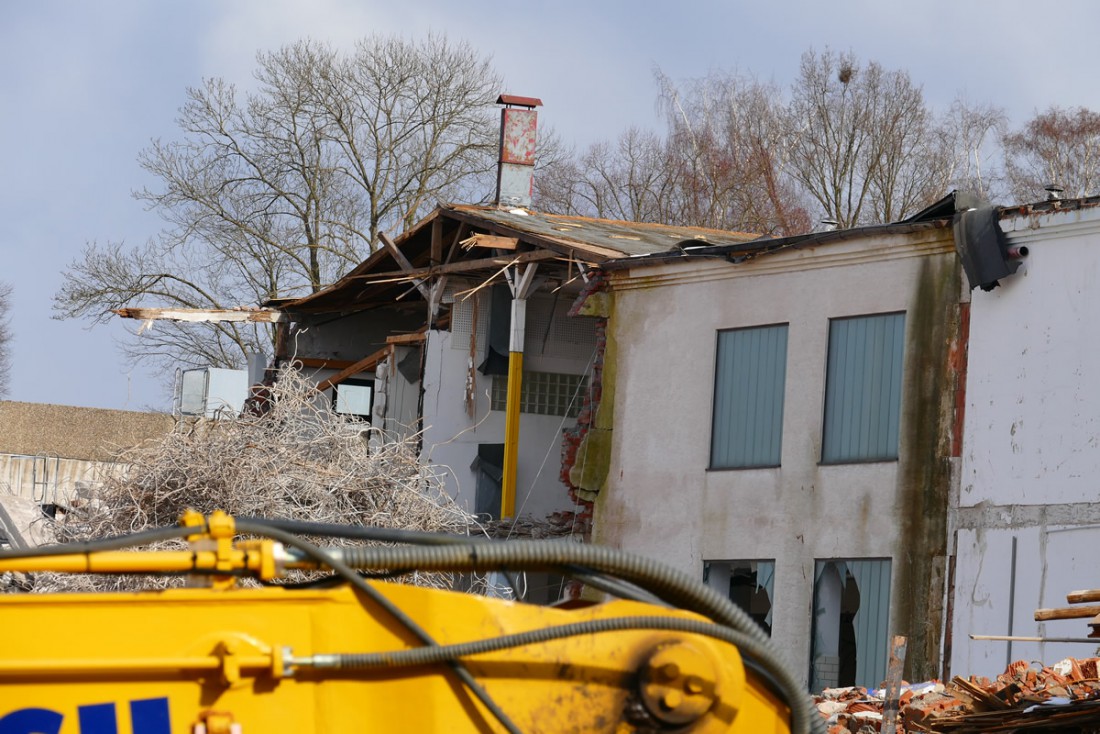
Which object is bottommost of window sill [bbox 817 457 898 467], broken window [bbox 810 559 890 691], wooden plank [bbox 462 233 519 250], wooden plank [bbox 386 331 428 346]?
broken window [bbox 810 559 890 691]

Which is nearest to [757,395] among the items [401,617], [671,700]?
[671,700]

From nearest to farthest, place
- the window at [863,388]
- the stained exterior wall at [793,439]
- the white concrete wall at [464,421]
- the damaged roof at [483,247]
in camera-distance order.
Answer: the stained exterior wall at [793,439] → the window at [863,388] → the damaged roof at [483,247] → the white concrete wall at [464,421]

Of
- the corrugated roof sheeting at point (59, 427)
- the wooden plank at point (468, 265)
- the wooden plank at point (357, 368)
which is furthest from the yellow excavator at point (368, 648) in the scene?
the corrugated roof sheeting at point (59, 427)

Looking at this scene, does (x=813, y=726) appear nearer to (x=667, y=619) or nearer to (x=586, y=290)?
(x=667, y=619)

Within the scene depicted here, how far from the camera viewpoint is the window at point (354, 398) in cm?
2509

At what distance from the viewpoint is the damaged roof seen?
20.2 meters

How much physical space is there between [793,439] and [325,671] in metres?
13.8

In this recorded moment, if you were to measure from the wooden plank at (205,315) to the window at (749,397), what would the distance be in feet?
33.6

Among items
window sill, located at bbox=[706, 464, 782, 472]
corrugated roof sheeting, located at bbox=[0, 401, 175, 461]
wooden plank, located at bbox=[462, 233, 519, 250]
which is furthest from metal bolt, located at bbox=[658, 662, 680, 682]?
corrugated roof sheeting, located at bbox=[0, 401, 175, 461]

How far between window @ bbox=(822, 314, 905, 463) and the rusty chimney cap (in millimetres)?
9082

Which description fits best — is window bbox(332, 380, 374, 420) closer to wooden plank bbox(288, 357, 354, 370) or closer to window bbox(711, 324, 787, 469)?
wooden plank bbox(288, 357, 354, 370)

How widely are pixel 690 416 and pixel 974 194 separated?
14.4 ft

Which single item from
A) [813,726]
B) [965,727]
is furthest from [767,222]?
[813,726]

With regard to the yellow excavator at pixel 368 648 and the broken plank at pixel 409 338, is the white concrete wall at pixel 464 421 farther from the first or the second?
the yellow excavator at pixel 368 648
